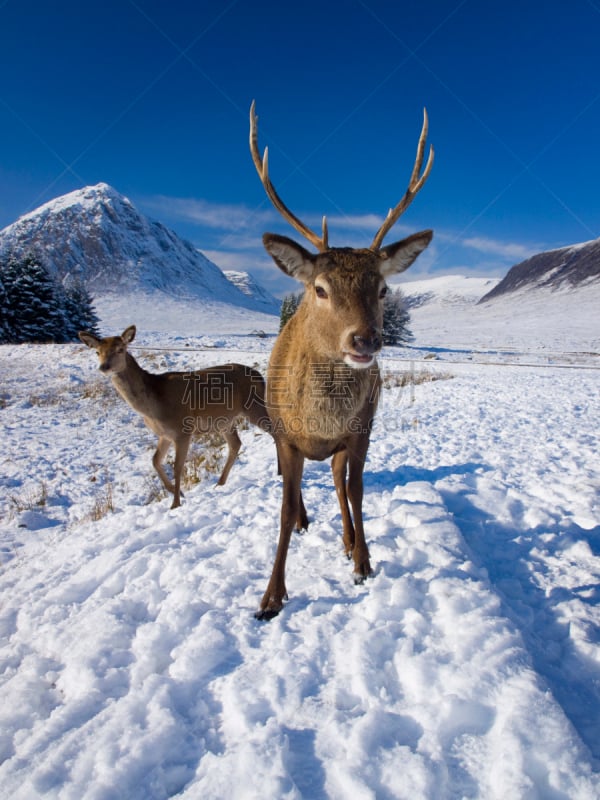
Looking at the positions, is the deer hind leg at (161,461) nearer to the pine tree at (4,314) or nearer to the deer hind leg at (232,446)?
the deer hind leg at (232,446)

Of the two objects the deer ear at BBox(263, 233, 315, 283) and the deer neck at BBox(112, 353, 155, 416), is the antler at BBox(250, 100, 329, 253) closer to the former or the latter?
the deer ear at BBox(263, 233, 315, 283)

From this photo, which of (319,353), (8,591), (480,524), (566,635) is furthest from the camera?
(480,524)

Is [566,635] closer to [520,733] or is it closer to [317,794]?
[520,733]

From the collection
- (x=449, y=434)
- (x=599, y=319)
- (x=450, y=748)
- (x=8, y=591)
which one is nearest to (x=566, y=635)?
(x=450, y=748)

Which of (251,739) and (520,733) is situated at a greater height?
(520,733)

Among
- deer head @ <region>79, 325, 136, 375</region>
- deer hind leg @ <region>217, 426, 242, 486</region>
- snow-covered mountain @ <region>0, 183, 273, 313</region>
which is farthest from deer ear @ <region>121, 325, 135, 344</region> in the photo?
snow-covered mountain @ <region>0, 183, 273, 313</region>

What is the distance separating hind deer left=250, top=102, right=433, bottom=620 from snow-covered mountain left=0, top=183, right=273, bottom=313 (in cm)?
11983

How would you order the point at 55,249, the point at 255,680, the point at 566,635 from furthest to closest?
the point at 55,249 < the point at 566,635 < the point at 255,680

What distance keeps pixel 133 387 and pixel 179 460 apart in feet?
5.48

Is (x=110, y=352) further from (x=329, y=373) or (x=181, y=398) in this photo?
(x=329, y=373)

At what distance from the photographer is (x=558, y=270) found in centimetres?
15662

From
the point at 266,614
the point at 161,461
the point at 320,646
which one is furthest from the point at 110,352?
the point at 320,646

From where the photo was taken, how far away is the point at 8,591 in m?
4.43

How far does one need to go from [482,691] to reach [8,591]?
4476 millimetres
